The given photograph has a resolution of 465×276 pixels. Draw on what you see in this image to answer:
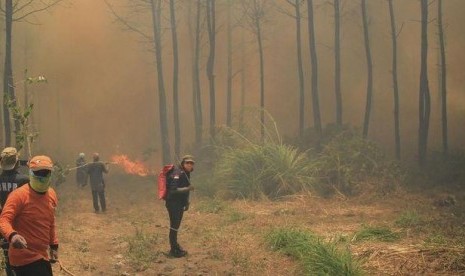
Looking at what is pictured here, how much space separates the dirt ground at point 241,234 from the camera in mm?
7344

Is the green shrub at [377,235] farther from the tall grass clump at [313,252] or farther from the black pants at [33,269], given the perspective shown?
the black pants at [33,269]

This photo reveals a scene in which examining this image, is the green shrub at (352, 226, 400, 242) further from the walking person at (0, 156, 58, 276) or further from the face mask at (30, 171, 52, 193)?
the face mask at (30, 171, 52, 193)

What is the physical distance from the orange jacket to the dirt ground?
Answer: 12.2 feet

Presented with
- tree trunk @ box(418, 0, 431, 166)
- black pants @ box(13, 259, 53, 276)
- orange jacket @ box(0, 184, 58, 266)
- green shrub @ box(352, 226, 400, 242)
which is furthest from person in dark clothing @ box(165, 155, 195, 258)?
tree trunk @ box(418, 0, 431, 166)

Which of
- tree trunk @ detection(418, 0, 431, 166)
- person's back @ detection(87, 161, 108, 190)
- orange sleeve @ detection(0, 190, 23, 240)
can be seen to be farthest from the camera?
tree trunk @ detection(418, 0, 431, 166)

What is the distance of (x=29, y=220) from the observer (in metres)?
4.60

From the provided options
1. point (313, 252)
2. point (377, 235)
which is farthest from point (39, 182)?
point (377, 235)

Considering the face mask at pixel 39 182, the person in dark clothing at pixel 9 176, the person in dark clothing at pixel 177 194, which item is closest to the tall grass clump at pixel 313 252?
the person in dark clothing at pixel 177 194

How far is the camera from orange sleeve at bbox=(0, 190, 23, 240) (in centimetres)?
423

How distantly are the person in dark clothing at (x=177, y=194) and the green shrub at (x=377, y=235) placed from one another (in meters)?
3.41

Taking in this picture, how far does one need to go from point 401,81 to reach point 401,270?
33.0 metres

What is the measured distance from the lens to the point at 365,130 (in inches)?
999

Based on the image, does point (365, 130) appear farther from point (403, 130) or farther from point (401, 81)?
point (401, 81)

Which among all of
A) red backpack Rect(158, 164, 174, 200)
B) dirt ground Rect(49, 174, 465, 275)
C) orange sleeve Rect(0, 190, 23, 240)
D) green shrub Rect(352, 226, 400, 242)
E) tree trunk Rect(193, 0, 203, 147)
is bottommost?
dirt ground Rect(49, 174, 465, 275)
